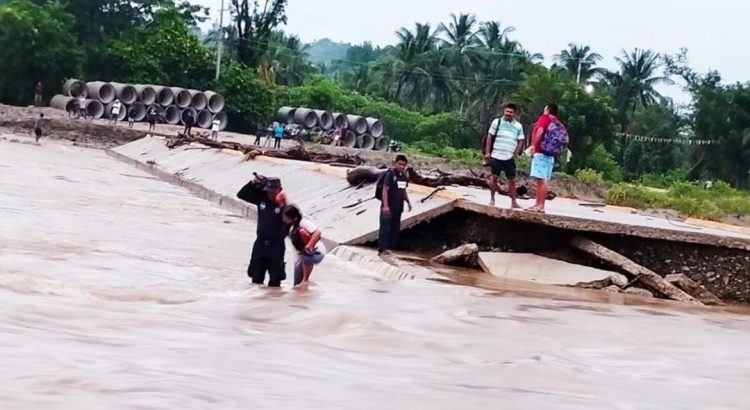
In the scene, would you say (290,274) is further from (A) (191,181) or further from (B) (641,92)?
(B) (641,92)

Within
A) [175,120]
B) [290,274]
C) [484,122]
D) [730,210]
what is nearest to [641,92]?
[484,122]

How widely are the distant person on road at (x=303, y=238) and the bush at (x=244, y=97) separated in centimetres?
4252

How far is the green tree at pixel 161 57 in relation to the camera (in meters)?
52.5

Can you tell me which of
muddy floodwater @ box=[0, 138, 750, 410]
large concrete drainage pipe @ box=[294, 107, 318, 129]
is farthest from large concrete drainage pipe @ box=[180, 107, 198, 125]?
muddy floodwater @ box=[0, 138, 750, 410]

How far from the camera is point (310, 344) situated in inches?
298

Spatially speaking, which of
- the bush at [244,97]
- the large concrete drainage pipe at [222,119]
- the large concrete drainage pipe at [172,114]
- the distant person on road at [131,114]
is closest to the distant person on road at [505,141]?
the distant person on road at [131,114]

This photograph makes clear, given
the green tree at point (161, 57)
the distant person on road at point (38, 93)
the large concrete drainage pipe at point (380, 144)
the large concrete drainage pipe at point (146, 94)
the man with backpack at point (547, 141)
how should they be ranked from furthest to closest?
the green tree at point (161, 57) < the large concrete drainage pipe at point (380, 144) < the distant person on road at point (38, 93) < the large concrete drainage pipe at point (146, 94) < the man with backpack at point (547, 141)

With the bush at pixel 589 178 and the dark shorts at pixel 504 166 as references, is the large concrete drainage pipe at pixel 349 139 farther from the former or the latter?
the dark shorts at pixel 504 166

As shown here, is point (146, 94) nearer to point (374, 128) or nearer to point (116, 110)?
point (116, 110)

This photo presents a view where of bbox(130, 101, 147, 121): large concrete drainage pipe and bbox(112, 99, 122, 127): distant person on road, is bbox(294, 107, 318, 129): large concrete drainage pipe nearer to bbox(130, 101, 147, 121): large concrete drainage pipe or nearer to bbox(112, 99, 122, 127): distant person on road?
bbox(130, 101, 147, 121): large concrete drainage pipe

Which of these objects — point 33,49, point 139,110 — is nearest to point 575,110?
point 139,110

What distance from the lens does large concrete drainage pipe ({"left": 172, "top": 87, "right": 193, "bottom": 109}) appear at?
1922 inches

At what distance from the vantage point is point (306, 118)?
165 ft

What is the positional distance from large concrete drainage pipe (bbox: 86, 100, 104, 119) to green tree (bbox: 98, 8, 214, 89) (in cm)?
501
